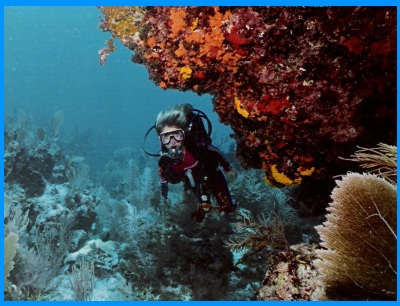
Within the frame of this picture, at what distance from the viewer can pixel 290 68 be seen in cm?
337

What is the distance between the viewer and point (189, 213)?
19.0 feet

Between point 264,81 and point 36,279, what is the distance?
4.36m

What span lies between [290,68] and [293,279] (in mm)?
2040

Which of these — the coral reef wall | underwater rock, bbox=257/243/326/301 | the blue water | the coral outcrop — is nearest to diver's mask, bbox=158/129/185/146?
the coral reef wall

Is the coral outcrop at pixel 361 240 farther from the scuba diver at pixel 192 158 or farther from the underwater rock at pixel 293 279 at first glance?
the scuba diver at pixel 192 158

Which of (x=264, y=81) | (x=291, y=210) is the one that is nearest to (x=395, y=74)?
(x=264, y=81)

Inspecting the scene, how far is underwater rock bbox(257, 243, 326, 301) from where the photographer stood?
9.06 feet

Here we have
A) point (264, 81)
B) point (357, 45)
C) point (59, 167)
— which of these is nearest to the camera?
point (357, 45)

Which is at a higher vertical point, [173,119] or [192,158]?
[173,119]

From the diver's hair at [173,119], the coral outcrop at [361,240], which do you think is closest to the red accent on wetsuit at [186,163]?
the diver's hair at [173,119]

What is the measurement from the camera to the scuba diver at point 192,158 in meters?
5.00

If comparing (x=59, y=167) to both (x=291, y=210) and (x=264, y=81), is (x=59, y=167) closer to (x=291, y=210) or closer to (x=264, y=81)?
(x=291, y=210)

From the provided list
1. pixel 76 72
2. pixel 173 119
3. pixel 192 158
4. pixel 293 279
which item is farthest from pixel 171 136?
pixel 76 72

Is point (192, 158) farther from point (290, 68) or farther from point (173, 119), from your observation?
point (290, 68)
